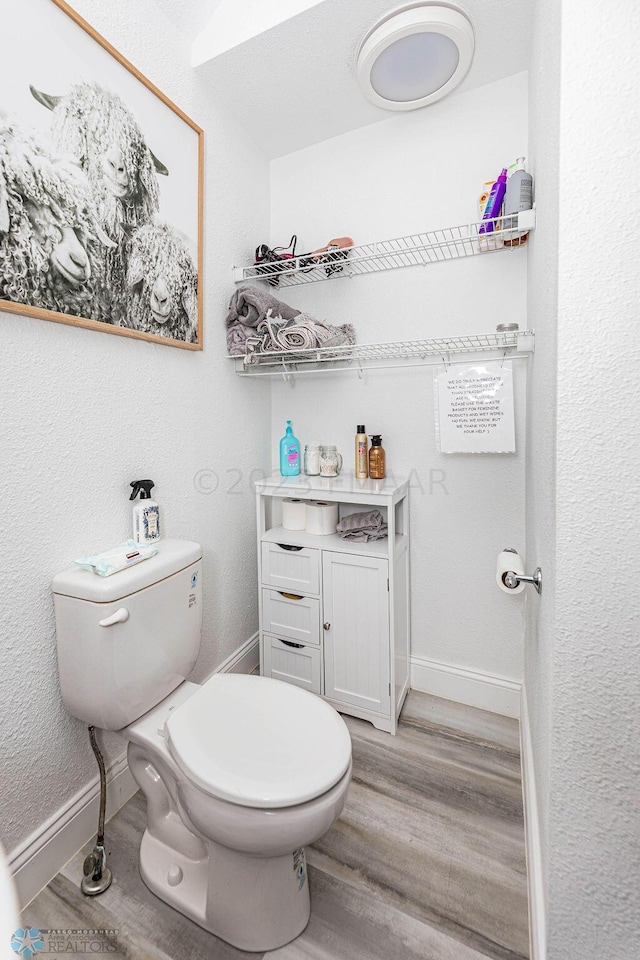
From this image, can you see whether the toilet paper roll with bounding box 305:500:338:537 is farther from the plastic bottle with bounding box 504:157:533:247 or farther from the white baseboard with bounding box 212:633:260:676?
the plastic bottle with bounding box 504:157:533:247

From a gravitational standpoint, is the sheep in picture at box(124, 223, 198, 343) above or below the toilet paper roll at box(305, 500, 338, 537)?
above

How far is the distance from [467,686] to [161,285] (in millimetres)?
1881

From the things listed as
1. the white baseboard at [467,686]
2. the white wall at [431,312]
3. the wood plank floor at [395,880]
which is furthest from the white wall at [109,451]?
the white baseboard at [467,686]

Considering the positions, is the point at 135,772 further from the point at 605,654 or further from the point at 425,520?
the point at 425,520

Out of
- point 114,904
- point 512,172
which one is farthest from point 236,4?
point 114,904

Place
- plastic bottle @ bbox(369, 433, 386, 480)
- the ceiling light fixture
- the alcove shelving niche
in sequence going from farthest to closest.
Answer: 1. plastic bottle @ bbox(369, 433, 386, 480)
2. the alcove shelving niche
3. the ceiling light fixture

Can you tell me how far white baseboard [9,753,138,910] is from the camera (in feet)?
3.28

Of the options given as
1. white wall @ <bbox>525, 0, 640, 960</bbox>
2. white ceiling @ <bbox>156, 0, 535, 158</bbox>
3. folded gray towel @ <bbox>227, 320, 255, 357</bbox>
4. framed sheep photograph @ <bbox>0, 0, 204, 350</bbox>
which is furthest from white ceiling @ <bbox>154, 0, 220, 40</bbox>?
white wall @ <bbox>525, 0, 640, 960</bbox>

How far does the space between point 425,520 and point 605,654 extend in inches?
42.7

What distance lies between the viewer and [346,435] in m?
1.85

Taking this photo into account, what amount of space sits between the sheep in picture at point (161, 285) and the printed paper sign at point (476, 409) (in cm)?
96

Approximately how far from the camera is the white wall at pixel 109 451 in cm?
98

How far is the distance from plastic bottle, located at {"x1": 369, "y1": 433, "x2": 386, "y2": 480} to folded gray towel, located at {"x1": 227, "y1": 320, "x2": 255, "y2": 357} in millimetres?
628

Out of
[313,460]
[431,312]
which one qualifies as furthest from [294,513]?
[431,312]
